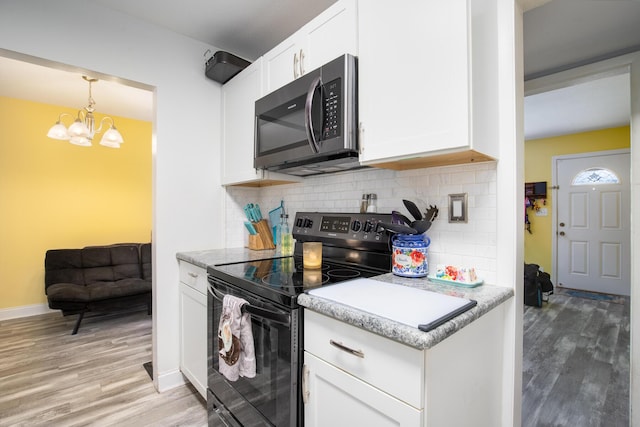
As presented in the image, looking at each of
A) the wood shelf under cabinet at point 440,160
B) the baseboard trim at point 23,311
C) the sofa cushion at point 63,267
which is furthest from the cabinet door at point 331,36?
the baseboard trim at point 23,311

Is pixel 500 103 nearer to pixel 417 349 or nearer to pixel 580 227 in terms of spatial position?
pixel 417 349

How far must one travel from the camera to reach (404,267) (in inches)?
52.4

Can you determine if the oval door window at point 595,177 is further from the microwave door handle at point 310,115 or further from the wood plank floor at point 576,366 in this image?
the microwave door handle at point 310,115

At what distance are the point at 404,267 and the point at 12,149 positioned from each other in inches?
177

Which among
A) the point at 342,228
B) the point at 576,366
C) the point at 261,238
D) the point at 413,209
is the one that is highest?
the point at 413,209

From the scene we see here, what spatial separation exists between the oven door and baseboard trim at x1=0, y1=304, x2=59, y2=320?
343 centimetres

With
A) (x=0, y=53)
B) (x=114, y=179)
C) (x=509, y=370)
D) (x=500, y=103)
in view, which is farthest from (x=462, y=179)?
(x=114, y=179)

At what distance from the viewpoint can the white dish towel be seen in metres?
1.26

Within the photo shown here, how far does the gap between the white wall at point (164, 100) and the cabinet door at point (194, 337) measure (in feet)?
0.34

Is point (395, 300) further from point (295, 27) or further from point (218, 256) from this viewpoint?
point (295, 27)

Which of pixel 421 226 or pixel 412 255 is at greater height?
pixel 421 226

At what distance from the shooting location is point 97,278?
11.3 feet

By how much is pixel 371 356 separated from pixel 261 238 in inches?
62.7

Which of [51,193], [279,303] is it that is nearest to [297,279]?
[279,303]
